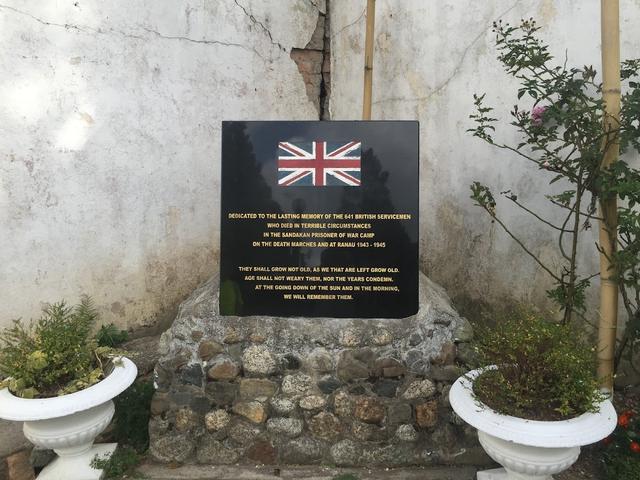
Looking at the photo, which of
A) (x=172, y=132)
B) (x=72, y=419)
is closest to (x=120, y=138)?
(x=172, y=132)

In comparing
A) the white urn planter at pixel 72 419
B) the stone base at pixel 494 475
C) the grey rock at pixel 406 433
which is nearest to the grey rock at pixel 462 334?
the grey rock at pixel 406 433

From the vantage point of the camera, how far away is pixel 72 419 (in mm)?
2271

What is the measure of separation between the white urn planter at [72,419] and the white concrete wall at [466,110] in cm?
212

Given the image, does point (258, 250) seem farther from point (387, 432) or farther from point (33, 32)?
point (33, 32)

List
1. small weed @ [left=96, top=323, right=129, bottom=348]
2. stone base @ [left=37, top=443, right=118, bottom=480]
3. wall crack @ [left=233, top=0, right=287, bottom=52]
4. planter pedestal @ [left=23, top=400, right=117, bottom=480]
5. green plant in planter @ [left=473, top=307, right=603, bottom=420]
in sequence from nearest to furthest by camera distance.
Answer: green plant in planter @ [left=473, top=307, right=603, bottom=420]
planter pedestal @ [left=23, top=400, right=117, bottom=480]
stone base @ [left=37, top=443, right=118, bottom=480]
small weed @ [left=96, top=323, right=129, bottom=348]
wall crack @ [left=233, top=0, right=287, bottom=52]

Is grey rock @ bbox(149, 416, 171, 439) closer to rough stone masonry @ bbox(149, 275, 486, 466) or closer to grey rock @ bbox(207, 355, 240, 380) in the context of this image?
rough stone masonry @ bbox(149, 275, 486, 466)

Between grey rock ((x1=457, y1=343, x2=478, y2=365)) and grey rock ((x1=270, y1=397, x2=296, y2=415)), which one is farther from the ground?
A: grey rock ((x1=457, y1=343, x2=478, y2=365))

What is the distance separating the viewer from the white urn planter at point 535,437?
74.2 inches

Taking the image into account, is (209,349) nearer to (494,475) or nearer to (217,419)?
(217,419)

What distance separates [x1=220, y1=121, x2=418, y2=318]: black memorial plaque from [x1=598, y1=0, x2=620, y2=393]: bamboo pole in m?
0.82

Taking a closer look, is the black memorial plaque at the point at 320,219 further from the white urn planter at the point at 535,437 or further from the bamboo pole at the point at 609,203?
the bamboo pole at the point at 609,203

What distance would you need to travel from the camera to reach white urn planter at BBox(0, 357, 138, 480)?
7.11 feet

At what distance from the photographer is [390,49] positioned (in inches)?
147

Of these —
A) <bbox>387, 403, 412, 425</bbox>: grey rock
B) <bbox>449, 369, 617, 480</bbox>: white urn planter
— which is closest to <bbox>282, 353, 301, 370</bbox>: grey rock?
<bbox>387, 403, 412, 425</bbox>: grey rock
